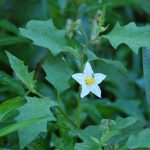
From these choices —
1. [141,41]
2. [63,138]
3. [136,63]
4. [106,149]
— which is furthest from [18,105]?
[136,63]

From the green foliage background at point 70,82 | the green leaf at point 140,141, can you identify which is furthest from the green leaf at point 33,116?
the green leaf at point 140,141

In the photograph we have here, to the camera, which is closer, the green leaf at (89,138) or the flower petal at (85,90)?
the green leaf at (89,138)

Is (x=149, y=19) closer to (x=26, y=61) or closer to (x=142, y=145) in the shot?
(x=26, y=61)

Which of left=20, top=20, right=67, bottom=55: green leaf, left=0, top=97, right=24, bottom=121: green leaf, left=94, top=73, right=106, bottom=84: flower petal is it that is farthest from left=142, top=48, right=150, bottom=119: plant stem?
left=0, top=97, right=24, bottom=121: green leaf

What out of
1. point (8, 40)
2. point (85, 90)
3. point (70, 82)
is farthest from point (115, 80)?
point (85, 90)

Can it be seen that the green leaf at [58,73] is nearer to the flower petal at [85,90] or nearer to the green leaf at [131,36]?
the flower petal at [85,90]

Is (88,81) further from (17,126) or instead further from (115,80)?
(115,80)

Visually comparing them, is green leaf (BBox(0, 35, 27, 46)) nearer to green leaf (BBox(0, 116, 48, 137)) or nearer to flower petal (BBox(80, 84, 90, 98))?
flower petal (BBox(80, 84, 90, 98))
